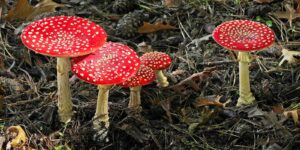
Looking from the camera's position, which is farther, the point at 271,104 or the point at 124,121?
the point at 271,104

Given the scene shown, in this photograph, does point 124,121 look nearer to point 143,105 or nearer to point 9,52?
point 143,105

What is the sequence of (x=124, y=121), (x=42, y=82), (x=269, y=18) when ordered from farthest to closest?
(x=269, y=18) < (x=42, y=82) < (x=124, y=121)

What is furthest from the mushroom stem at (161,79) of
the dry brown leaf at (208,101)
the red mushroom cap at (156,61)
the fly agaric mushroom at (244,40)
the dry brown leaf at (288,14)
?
the dry brown leaf at (288,14)

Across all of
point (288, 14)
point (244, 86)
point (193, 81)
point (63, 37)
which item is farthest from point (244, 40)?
point (288, 14)

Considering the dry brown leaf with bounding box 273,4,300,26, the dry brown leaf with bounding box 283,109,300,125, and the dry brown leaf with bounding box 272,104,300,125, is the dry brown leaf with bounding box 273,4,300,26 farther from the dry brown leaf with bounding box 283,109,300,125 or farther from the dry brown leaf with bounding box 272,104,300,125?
the dry brown leaf with bounding box 283,109,300,125

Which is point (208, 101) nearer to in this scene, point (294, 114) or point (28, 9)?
point (294, 114)

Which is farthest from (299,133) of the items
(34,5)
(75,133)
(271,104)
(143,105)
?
(34,5)

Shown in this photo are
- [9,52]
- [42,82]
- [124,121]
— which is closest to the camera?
[124,121]
